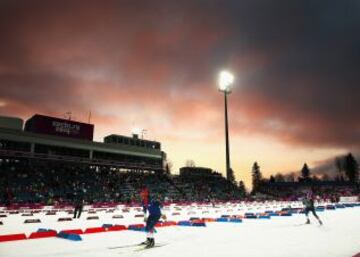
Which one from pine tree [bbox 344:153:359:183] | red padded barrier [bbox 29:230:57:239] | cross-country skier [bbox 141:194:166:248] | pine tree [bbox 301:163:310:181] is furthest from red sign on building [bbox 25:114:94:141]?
pine tree [bbox 301:163:310:181]

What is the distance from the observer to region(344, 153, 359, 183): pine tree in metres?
146

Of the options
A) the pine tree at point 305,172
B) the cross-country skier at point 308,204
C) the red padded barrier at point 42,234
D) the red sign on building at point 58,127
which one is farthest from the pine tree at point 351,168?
the red padded barrier at point 42,234

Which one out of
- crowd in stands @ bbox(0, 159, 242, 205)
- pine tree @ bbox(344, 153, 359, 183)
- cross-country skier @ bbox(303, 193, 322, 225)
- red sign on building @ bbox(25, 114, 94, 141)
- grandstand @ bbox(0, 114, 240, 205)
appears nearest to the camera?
cross-country skier @ bbox(303, 193, 322, 225)

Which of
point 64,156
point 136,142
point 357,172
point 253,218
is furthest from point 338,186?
point 253,218

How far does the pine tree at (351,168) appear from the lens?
145875 millimetres

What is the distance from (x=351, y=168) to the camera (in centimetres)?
14612

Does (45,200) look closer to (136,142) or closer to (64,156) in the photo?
(64,156)

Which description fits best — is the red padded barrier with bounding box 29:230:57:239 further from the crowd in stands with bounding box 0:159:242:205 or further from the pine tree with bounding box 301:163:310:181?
the pine tree with bounding box 301:163:310:181

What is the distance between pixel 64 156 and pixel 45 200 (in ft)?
56.4

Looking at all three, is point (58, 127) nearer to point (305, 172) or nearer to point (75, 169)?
point (75, 169)

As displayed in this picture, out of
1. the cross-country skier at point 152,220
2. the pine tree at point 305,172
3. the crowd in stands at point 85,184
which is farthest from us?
the pine tree at point 305,172

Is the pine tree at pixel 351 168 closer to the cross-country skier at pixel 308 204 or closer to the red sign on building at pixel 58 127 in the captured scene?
the red sign on building at pixel 58 127

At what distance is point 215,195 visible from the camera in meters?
71.6

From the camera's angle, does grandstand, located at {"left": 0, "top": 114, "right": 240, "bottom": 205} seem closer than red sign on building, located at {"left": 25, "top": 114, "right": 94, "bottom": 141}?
Yes
